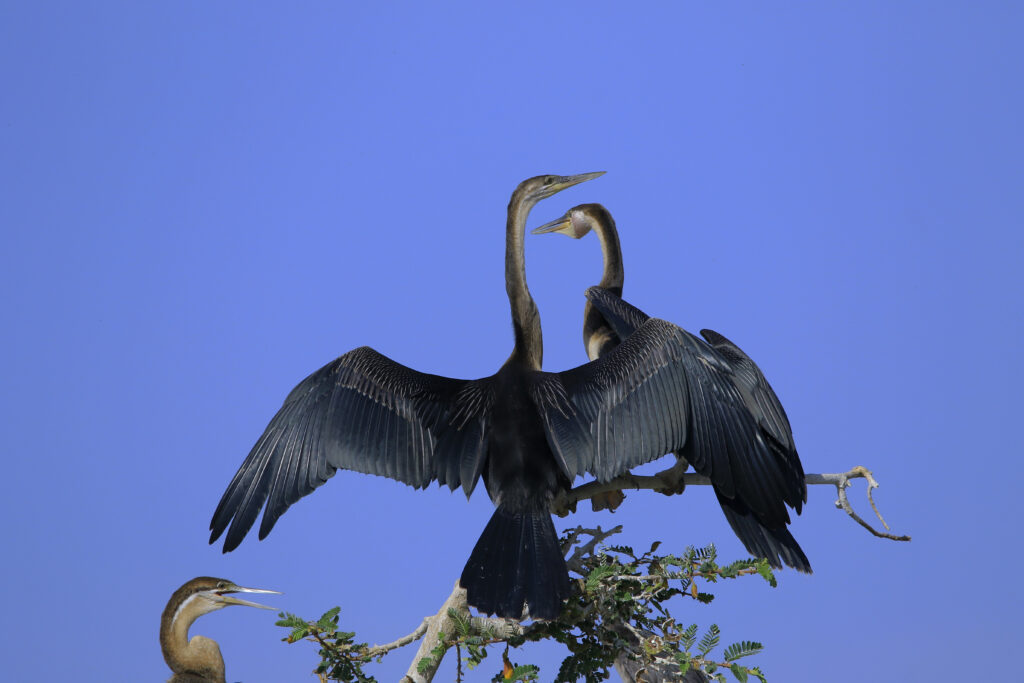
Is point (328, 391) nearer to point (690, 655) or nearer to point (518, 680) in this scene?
point (518, 680)

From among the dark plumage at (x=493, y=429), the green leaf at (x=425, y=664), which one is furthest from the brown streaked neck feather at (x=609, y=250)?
the green leaf at (x=425, y=664)

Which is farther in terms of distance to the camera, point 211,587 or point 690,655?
point 211,587

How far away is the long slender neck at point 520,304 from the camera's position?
16.5 ft

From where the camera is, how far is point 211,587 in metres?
3.86

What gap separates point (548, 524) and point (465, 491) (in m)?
0.45

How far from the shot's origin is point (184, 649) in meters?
3.80

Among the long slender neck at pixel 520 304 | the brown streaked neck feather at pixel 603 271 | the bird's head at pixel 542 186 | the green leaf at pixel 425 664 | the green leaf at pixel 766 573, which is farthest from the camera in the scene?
the brown streaked neck feather at pixel 603 271

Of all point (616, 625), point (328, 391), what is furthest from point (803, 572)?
point (328, 391)

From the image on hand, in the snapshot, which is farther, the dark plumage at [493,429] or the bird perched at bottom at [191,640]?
the dark plumage at [493,429]

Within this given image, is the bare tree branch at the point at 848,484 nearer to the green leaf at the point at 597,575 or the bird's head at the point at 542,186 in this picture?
the green leaf at the point at 597,575

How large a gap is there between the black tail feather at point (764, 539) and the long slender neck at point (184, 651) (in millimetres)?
2199

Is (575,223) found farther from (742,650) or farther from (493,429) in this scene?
(742,650)

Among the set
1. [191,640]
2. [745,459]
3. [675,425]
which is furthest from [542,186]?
[191,640]

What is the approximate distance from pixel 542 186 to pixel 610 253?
190cm
